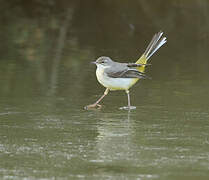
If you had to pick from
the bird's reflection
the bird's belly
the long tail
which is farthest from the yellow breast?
the long tail

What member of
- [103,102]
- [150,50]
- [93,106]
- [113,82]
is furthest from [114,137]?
[150,50]

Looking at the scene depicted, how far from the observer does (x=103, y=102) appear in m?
9.73

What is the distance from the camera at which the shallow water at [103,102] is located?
20.7ft

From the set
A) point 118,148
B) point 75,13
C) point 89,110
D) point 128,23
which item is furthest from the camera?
point 75,13

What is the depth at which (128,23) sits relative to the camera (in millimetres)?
18328

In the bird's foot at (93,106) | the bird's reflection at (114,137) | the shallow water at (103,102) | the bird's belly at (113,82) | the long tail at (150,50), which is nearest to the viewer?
the shallow water at (103,102)

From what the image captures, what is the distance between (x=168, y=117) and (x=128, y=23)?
10052mm

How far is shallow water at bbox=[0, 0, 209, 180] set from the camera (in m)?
6.31

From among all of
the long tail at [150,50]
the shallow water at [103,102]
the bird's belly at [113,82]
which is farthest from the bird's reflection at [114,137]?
the long tail at [150,50]

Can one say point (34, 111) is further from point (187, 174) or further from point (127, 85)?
point (187, 174)

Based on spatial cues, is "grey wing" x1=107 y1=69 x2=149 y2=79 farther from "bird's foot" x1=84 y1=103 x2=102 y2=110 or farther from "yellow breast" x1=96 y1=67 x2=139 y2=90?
"bird's foot" x1=84 y1=103 x2=102 y2=110

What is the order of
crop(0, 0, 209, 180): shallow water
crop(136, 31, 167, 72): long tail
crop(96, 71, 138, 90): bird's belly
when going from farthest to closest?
crop(136, 31, 167, 72): long tail → crop(96, 71, 138, 90): bird's belly → crop(0, 0, 209, 180): shallow water

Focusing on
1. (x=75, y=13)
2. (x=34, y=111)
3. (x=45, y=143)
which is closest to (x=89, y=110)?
(x=34, y=111)

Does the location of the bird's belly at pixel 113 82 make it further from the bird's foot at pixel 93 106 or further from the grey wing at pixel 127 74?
the bird's foot at pixel 93 106
